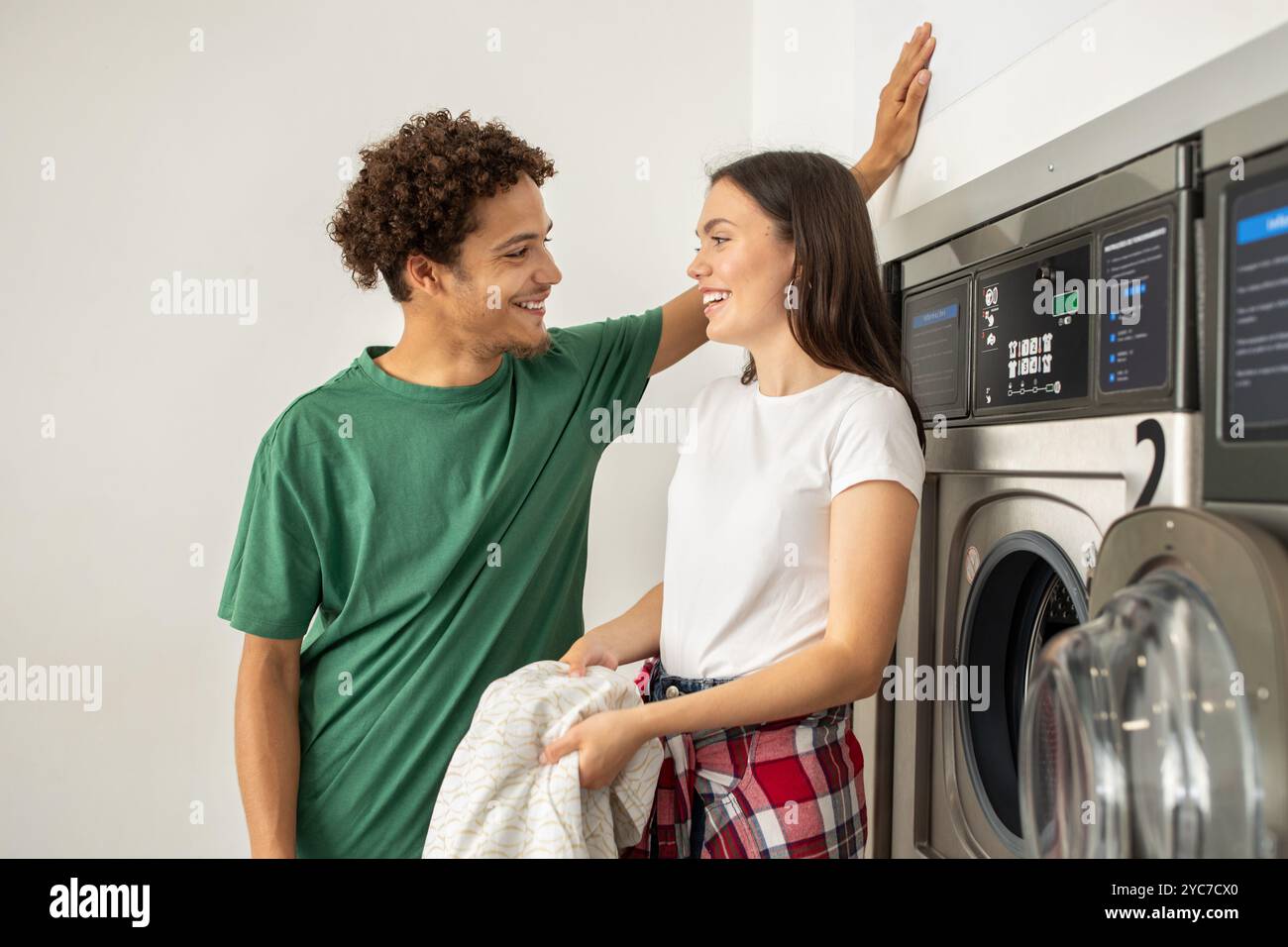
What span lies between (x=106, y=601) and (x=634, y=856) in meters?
1.38

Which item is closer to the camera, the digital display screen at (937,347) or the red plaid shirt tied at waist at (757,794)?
the red plaid shirt tied at waist at (757,794)

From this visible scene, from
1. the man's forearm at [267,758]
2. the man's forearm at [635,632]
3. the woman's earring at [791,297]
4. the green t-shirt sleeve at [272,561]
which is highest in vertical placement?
the woman's earring at [791,297]

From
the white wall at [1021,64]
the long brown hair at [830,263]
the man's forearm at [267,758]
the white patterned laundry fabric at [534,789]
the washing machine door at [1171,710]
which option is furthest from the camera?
the man's forearm at [267,758]

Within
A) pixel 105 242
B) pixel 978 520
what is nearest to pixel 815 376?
pixel 978 520

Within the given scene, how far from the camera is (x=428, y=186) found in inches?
61.4

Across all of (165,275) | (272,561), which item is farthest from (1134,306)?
(165,275)

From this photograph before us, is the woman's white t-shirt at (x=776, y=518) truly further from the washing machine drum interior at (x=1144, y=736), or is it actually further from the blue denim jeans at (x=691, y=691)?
the washing machine drum interior at (x=1144, y=736)

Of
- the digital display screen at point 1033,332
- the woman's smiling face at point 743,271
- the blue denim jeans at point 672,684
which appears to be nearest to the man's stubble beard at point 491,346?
the woman's smiling face at point 743,271

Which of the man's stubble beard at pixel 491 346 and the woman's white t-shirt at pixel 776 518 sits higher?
the man's stubble beard at pixel 491 346

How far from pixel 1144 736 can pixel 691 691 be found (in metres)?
0.57

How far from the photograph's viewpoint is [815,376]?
4.46ft

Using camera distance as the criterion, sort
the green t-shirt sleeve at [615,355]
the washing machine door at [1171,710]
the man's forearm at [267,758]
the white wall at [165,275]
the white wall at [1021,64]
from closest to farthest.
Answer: the washing machine door at [1171,710] → the white wall at [1021,64] → the man's forearm at [267,758] → the green t-shirt sleeve at [615,355] → the white wall at [165,275]

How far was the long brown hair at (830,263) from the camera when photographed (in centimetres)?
134

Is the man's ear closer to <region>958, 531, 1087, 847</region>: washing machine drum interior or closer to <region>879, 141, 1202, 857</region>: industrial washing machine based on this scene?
<region>879, 141, 1202, 857</region>: industrial washing machine
